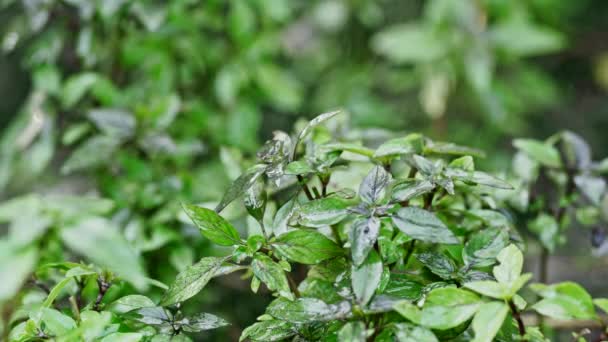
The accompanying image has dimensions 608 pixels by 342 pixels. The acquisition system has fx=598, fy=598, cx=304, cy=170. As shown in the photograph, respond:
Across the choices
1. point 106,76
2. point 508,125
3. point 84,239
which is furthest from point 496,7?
point 84,239

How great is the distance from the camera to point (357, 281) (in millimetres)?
563

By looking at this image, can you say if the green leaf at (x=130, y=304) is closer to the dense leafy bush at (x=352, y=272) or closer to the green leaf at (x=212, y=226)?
the dense leafy bush at (x=352, y=272)

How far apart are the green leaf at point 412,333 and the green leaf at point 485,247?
0.12 meters

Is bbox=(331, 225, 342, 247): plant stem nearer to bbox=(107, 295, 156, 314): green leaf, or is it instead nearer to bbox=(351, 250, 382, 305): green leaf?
bbox=(351, 250, 382, 305): green leaf

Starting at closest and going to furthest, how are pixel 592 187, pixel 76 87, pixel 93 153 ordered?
1. pixel 592 187
2. pixel 93 153
3. pixel 76 87

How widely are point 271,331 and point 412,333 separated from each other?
0.52ft

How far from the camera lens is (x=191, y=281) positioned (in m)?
0.63

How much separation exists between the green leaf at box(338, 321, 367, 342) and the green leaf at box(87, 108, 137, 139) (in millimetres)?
657

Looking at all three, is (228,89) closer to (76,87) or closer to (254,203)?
(76,87)

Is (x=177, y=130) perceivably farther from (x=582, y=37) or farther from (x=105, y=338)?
(x=582, y=37)

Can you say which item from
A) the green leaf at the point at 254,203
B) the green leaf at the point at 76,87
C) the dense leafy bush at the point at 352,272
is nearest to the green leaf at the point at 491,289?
the dense leafy bush at the point at 352,272

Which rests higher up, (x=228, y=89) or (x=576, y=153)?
(x=228, y=89)

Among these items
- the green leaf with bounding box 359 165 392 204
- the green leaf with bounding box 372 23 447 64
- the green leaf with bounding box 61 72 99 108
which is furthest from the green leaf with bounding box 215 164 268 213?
the green leaf with bounding box 372 23 447 64

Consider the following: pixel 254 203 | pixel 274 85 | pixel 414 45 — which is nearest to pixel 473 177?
pixel 254 203
